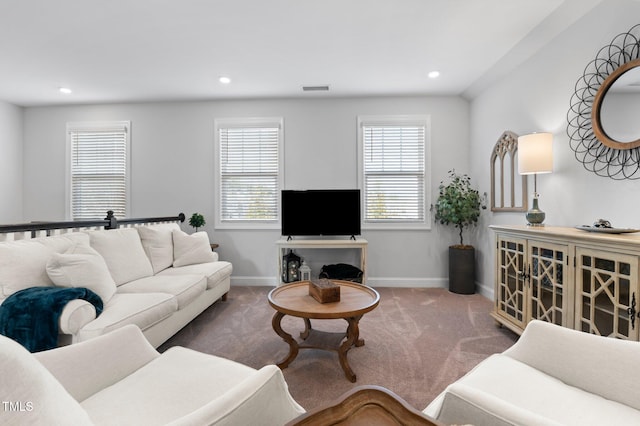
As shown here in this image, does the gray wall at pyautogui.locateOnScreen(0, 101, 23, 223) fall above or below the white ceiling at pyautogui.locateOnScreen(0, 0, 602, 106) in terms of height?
below

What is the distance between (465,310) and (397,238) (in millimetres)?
1274

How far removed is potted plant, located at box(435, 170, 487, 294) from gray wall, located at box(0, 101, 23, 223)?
615cm

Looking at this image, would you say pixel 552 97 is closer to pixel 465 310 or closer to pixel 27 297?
pixel 465 310

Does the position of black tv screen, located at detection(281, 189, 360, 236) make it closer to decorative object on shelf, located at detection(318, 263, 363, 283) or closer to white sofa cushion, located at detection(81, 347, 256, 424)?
decorative object on shelf, located at detection(318, 263, 363, 283)

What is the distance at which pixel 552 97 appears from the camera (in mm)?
2543

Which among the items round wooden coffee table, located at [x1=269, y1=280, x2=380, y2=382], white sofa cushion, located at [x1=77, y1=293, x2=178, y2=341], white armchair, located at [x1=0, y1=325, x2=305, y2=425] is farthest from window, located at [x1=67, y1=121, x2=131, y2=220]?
white armchair, located at [x1=0, y1=325, x2=305, y2=425]

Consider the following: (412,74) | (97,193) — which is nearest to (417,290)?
(412,74)

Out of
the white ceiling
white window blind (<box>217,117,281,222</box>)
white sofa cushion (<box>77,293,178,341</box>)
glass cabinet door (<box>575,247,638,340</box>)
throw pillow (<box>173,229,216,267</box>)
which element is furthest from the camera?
white window blind (<box>217,117,281,222</box>)

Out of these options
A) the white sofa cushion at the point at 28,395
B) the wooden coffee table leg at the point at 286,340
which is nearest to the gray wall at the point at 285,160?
the wooden coffee table leg at the point at 286,340

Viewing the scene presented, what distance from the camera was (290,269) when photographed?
3.70 meters

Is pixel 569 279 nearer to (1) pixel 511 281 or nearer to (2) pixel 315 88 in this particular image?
(1) pixel 511 281

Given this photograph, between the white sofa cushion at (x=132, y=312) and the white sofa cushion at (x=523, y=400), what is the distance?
5.97 ft

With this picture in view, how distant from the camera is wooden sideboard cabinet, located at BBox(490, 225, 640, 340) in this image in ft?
4.99

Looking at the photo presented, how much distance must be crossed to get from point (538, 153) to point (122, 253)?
12.3ft
